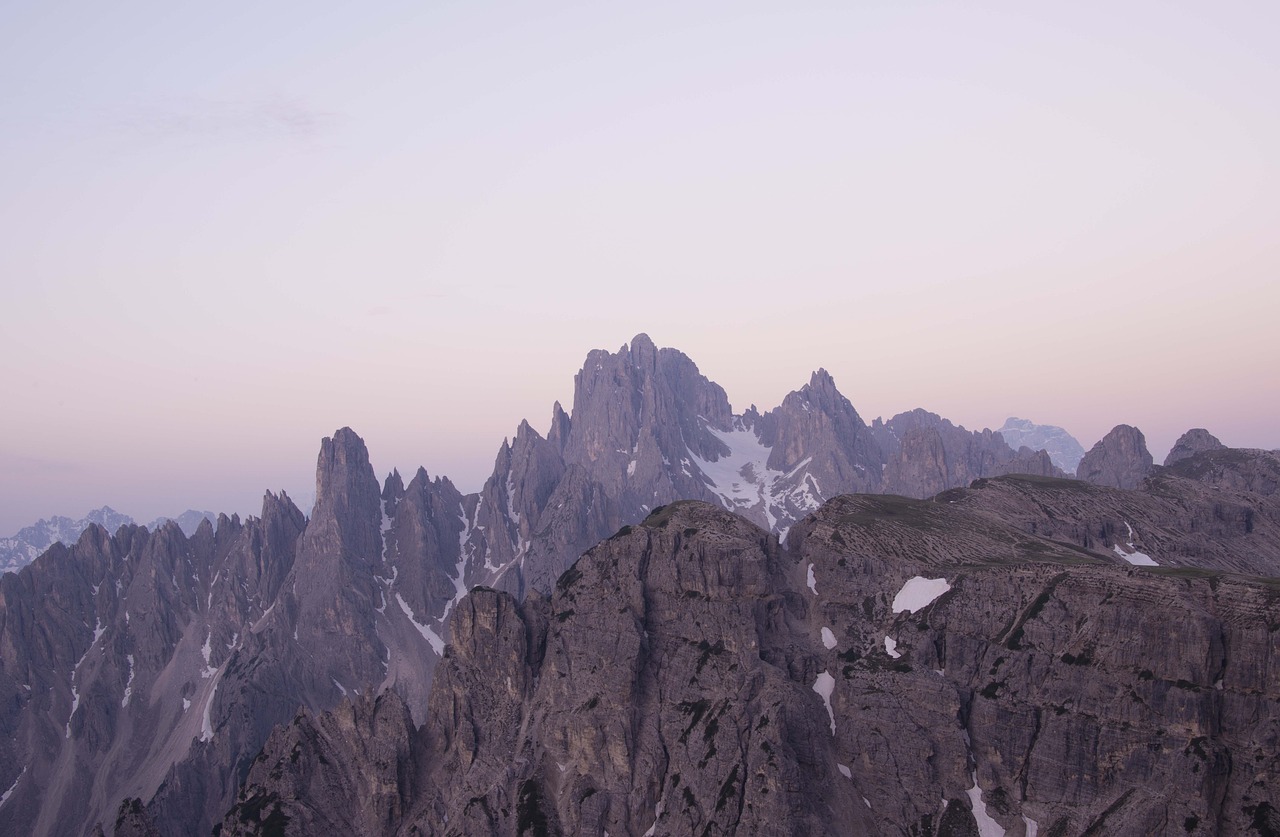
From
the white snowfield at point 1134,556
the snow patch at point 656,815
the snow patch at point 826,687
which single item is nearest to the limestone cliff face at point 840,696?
the snow patch at point 656,815

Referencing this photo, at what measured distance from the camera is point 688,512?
16775 cm

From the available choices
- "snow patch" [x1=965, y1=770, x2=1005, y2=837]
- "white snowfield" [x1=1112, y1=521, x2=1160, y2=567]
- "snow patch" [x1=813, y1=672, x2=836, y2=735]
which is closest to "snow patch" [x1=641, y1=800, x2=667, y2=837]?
"snow patch" [x1=813, y1=672, x2=836, y2=735]

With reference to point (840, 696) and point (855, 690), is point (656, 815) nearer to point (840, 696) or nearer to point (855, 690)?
point (840, 696)

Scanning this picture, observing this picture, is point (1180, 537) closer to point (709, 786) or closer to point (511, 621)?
point (709, 786)

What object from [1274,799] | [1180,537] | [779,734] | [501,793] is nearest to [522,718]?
[501,793]

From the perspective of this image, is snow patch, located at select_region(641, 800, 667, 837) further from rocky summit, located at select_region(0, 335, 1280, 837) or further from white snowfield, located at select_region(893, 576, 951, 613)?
white snowfield, located at select_region(893, 576, 951, 613)

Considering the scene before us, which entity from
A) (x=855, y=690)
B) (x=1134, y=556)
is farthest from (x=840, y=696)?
(x=1134, y=556)

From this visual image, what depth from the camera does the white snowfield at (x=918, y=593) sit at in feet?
456

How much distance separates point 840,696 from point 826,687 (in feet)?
14.5

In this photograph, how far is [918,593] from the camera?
141125 millimetres

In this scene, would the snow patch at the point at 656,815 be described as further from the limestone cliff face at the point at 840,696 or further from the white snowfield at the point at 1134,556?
the white snowfield at the point at 1134,556

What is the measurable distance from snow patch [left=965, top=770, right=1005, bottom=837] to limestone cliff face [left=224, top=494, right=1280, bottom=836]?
1.34ft

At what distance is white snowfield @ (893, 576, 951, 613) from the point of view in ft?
456

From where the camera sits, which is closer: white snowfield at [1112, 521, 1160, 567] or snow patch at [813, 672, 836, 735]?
snow patch at [813, 672, 836, 735]
